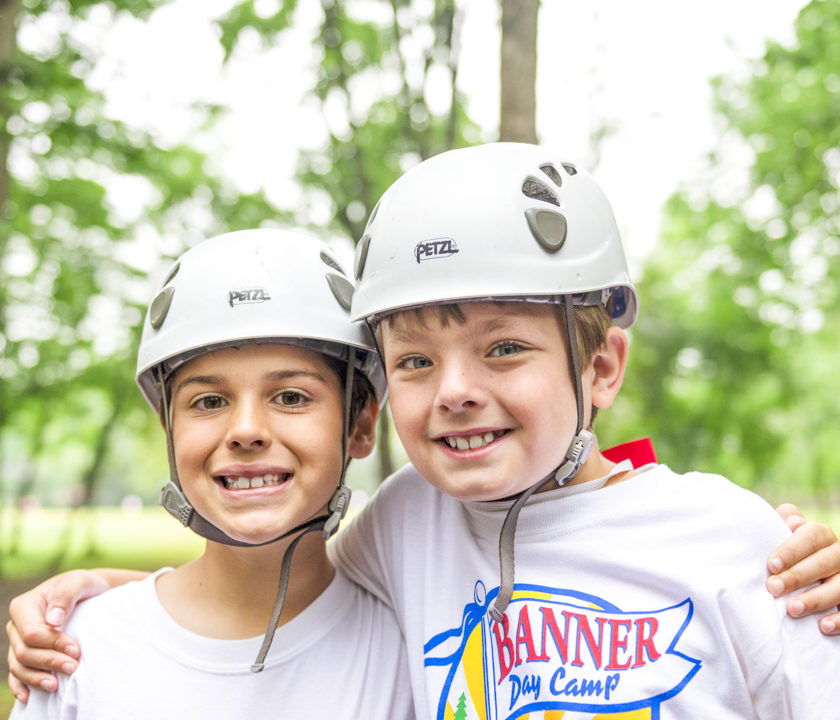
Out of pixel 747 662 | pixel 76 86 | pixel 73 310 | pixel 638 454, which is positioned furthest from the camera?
pixel 73 310

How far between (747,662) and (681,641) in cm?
17

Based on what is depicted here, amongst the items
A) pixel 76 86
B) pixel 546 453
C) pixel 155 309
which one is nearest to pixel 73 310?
pixel 76 86

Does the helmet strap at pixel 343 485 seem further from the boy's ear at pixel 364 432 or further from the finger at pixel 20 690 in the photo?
the finger at pixel 20 690

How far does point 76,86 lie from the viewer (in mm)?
8578

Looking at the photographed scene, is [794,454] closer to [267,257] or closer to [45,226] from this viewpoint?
[45,226]

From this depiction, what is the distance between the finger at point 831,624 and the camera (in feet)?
7.36

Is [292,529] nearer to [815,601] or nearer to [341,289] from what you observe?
[341,289]

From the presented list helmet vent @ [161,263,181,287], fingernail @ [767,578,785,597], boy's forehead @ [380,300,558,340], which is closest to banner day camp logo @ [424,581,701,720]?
fingernail @ [767,578,785,597]

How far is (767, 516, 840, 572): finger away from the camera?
2.35 meters

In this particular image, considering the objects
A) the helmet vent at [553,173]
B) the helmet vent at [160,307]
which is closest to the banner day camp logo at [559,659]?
the helmet vent at [553,173]

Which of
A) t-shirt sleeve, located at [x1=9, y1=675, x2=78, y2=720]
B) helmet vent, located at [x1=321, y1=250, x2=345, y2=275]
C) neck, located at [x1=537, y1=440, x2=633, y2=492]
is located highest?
helmet vent, located at [x1=321, y1=250, x2=345, y2=275]

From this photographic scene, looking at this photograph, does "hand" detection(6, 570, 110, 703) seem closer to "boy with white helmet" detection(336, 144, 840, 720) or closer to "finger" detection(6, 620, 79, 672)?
"finger" detection(6, 620, 79, 672)

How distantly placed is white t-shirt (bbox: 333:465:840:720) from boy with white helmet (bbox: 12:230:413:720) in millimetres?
328

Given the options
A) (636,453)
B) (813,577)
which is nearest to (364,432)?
(636,453)
